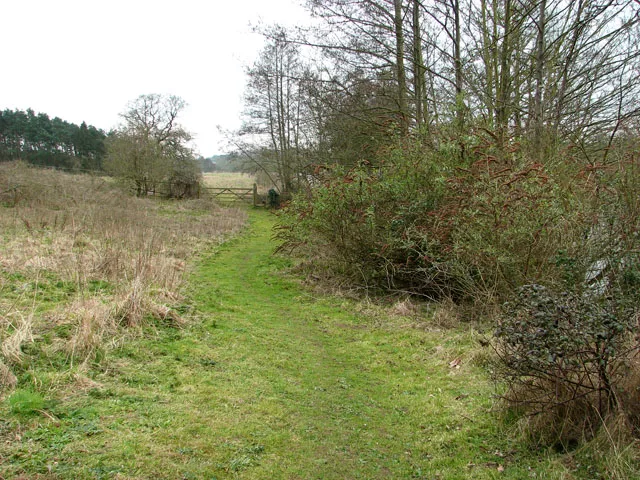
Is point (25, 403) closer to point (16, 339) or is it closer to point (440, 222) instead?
point (16, 339)

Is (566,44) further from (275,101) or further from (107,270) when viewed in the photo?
(275,101)

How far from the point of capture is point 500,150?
26.8 ft

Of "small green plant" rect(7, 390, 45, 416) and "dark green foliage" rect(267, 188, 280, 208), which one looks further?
"dark green foliage" rect(267, 188, 280, 208)

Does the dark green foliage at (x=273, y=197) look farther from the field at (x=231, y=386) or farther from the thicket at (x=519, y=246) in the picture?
the field at (x=231, y=386)

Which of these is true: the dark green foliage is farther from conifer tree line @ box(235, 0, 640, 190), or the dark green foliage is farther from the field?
the field

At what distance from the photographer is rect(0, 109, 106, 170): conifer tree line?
143ft

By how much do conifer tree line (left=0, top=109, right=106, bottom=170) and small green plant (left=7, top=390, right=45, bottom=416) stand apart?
44812 millimetres

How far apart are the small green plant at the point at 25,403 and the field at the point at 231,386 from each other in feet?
0.04

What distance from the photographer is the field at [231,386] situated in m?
3.24

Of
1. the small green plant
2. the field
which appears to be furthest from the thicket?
the small green plant

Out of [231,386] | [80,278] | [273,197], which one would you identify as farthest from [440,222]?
[273,197]

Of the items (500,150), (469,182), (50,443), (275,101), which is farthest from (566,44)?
(275,101)

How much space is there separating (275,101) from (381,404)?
28268 millimetres

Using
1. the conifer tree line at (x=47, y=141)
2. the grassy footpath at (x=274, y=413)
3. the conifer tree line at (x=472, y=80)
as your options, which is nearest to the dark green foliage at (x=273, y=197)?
the conifer tree line at (x=472, y=80)
